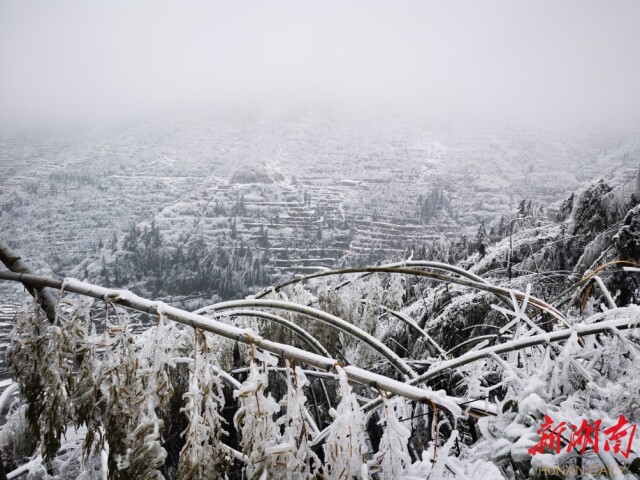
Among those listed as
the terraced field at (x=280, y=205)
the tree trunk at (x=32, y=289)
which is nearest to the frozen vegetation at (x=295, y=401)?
the tree trunk at (x=32, y=289)

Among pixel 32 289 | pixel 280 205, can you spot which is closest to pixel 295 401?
pixel 32 289

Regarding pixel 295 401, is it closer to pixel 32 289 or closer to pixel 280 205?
pixel 32 289

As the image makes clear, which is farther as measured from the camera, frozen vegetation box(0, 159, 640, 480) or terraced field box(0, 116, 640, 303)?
terraced field box(0, 116, 640, 303)

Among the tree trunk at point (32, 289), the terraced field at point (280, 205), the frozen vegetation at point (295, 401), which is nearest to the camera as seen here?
the frozen vegetation at point (295, 401)

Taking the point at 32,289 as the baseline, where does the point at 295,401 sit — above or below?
below

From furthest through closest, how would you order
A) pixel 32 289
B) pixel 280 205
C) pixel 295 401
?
pixel 280 205 → pixel 32 289 → pixel 295 401

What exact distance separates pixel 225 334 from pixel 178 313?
169 millimetres

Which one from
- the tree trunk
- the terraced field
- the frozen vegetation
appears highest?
the tree trunk

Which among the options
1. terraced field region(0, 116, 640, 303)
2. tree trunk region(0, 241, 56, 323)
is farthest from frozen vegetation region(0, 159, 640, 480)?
terraced field region(0, 116, 640, 303)

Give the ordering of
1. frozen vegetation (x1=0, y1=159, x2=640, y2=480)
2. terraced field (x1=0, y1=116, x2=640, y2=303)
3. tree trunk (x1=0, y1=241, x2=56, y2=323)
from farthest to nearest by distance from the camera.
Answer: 1. terraced field (x1=0, y1=116, x2=640, y2=303)
2. tree trunk (x1=0, y1=241, x2=56, y2=323)
3. frozen vegetation (x1=0, y1=159, x2=640, y2=480)

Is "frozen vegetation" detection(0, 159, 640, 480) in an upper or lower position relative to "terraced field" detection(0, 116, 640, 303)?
upper

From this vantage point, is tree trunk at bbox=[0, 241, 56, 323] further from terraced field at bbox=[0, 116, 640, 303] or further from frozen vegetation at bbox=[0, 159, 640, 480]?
terraced field at bbox=[0, 116, 640, 303]

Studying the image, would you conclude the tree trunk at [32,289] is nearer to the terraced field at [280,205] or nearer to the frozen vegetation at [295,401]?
the frozen vegetation at [295,401]

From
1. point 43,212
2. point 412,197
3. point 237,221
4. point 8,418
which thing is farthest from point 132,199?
point 8,418
